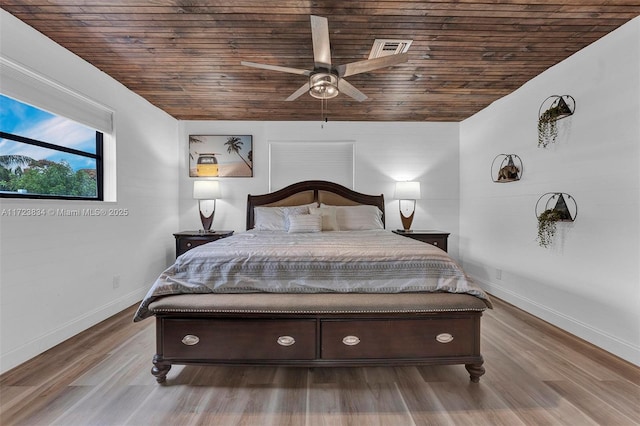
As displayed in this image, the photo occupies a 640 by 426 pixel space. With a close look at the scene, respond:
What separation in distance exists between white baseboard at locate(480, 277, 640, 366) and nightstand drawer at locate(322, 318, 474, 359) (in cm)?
139

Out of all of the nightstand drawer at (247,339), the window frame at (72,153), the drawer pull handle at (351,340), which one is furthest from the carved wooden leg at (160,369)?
the window frame at (72,153)

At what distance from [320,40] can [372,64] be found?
18.4 inches

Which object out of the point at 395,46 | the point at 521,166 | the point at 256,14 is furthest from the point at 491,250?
the point at 256,14

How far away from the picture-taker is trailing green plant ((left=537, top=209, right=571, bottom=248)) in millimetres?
2656

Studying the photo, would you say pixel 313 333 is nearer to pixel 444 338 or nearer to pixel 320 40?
pixel 444 338

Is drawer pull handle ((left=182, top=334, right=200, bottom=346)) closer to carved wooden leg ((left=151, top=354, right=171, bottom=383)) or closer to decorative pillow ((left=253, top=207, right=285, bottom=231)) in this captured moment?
carved wooden leg ((left=151, top=354, right=171, bottom=383))

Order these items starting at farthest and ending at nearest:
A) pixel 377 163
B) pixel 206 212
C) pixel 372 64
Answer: pixel 377 163
pixel 206 212
pixel 372 64

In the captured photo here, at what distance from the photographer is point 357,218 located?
376 cm

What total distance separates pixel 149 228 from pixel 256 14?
283 cm

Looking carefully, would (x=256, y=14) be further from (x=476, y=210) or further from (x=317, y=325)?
(x=476, y=210)

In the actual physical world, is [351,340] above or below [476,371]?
above

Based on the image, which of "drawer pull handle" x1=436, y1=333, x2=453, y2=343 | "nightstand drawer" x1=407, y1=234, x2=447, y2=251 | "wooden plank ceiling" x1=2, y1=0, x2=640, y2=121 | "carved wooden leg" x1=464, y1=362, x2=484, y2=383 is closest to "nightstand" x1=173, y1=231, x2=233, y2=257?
"wooden plank ceiling" x1=2, y1=0, x2=640, y2=121

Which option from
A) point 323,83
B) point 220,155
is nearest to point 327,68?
point 323,83

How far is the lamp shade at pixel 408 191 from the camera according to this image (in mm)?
4156
